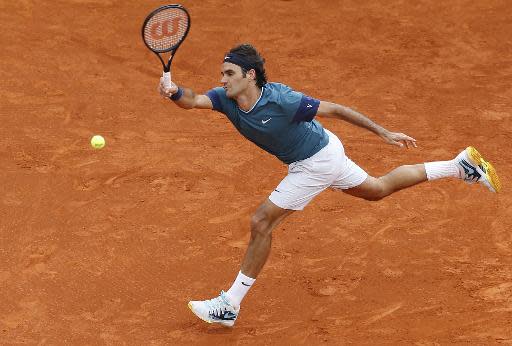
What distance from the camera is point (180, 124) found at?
12.5 m

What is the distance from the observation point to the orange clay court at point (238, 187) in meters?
9.03

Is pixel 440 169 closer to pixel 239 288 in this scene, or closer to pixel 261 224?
pixel 261 224

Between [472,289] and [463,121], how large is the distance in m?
3.81

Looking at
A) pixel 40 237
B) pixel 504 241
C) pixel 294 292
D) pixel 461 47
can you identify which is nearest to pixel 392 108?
pixel 461 47

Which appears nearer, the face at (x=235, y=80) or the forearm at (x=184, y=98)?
the forearm at (x=184, y=98)

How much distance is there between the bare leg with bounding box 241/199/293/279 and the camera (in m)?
8.70

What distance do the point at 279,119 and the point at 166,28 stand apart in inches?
49.0

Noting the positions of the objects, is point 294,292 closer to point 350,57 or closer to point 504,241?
point 504,241

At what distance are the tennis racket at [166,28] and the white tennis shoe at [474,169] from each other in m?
2.92

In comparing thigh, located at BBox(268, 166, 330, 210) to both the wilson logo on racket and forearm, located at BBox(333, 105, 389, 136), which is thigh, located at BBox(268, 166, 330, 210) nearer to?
forearm, located at BBox(333, 105, 389, 136)

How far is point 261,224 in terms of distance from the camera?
8703 millimetres

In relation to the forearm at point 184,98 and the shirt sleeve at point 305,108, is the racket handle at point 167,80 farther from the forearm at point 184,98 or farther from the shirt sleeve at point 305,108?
the shirt sleeve at point 305,108

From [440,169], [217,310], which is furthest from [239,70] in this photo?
[440,169]

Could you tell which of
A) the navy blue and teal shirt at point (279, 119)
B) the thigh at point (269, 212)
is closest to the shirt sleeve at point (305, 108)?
the navy blue and teal shirt at point (279, 119)
